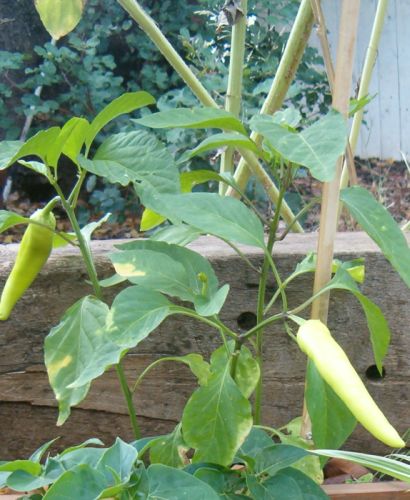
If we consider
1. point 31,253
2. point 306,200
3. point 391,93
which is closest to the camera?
point 31,253

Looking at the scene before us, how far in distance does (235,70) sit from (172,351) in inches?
15.6

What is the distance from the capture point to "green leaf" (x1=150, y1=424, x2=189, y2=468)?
0.68 m

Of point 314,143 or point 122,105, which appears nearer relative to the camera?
point 314,143

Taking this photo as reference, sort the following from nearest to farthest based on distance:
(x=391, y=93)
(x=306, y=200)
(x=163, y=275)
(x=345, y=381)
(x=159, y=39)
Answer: (x=345, y=381) → (x=163, y=275) → (x=159, y=39) → (x=306, y=200) → (x=391, y=93)

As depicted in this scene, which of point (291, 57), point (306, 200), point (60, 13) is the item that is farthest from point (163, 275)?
point (306, 200)

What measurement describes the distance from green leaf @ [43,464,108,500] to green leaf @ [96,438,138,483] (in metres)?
0.02

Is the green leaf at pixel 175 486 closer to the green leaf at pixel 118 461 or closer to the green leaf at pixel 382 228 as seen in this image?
the green leaf at pixel 118 461

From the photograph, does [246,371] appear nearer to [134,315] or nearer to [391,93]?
[134,315]

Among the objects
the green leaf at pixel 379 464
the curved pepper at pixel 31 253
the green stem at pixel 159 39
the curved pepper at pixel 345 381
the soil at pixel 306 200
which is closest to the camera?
the curved pepper at pixel 345 381

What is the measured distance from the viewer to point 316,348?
53cm

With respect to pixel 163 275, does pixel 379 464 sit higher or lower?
lower

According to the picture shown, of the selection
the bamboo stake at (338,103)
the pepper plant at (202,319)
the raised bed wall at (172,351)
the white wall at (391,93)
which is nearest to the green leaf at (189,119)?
the pepper plant at (202,319)

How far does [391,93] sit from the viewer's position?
4.56 m

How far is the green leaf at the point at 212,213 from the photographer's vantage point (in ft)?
1.84
